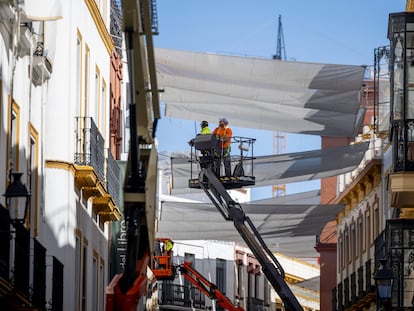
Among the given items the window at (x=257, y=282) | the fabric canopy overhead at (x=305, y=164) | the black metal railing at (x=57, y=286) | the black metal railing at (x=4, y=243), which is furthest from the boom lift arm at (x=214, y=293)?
the black metal railing at (x=4, y=243)

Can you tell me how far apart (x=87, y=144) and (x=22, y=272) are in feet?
26.9

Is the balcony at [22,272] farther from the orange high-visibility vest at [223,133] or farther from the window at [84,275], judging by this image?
the orange high-visibility vest at [223,133]

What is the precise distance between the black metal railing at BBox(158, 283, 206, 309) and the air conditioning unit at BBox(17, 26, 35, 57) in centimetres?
3739

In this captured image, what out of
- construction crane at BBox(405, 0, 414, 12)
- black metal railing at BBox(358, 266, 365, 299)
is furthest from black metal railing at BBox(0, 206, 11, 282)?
black metal railing at BBox(358, 266, 365, 299)

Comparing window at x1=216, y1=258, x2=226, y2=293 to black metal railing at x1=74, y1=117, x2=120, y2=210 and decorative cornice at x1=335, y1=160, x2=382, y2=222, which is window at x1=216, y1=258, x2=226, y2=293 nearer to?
decorative cornice at x1=335, y1=160, x2=382, y2=222

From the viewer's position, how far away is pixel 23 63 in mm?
23859

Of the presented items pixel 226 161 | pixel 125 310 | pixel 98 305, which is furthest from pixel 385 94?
pixel 125 310

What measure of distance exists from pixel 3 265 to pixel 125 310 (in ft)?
6.31

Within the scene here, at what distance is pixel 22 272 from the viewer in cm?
2195

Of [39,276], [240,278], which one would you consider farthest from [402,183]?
[240,278]

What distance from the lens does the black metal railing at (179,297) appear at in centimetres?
6178

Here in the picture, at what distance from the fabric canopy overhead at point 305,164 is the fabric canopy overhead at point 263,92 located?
0.62 metres

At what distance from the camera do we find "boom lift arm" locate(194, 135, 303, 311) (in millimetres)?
35656

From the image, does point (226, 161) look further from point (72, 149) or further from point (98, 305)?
point (72, 149)
